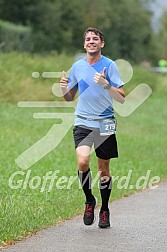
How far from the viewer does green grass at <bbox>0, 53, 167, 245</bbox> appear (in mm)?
9398

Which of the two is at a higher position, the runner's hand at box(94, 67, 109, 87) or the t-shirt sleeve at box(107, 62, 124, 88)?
the runner's hand at box(94, 67, 109, 87)

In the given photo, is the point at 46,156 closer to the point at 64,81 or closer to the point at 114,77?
the point at 64,81

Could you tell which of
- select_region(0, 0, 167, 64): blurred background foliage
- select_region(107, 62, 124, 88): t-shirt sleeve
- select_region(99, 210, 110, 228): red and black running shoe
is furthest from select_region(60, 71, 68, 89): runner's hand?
select_region(0, 0, 167, 64): blurred background foliage

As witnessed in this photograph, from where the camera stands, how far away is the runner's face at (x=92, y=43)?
28.1 feet

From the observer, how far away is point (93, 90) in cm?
859

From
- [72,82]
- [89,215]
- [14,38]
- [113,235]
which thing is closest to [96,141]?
[72,82]

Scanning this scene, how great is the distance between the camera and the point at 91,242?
7918 millimetres

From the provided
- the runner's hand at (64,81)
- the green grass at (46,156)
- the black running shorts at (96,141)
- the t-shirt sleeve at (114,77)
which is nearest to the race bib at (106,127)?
the black running shorts at (96,141)

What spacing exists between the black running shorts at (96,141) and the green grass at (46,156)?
1.02 m

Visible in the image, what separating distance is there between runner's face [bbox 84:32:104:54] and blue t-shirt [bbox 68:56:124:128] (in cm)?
13

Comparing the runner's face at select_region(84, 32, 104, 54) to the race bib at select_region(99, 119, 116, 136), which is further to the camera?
the race bib at select_region(99, 119, 116, 136)

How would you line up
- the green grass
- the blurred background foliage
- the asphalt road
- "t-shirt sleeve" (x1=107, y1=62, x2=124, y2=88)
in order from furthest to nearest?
the blurred background foliage
the green grass
"t-shirt sleeve" (x1=107, y1=62, x2=124, y2=88)
the asphalt road

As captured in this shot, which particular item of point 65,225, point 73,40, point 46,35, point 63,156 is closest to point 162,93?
point 46,35

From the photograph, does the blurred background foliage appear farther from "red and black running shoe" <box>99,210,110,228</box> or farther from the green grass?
"red and black running shoe" <box>99,210,110,228</box>
